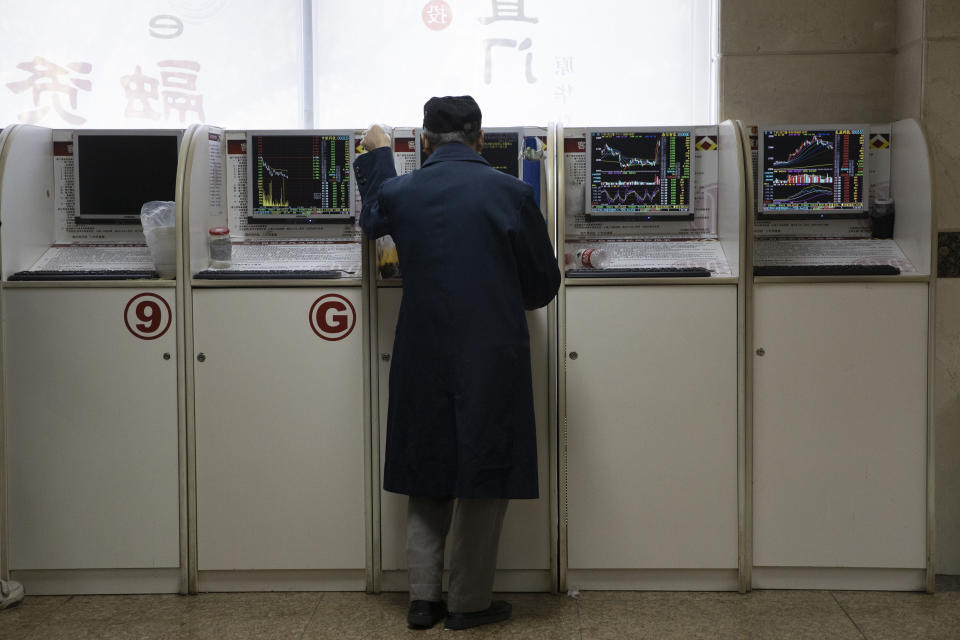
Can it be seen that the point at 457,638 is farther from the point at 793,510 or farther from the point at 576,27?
the point at 576,27

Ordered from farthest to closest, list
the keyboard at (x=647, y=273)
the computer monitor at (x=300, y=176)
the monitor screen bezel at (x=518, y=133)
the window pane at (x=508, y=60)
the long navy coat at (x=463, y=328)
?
1. the window pane at (x=508, y=60)
2. the computer monitor at (x=300, y=176)
3. the monitor screen bezel at (x=518, y=133)
4. the keyboard at (x=647, y=273)
5. the long navy coat at (x=463, y=328)

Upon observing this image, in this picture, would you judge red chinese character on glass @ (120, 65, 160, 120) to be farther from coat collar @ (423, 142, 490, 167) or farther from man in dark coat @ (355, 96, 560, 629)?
coat collar @ (423, 142, 490, 167)

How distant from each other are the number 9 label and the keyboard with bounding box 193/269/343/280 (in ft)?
0.55

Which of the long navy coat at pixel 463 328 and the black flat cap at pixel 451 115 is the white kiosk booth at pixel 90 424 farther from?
the black flat cap at pixel 451 115

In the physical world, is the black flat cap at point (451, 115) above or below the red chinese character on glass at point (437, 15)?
below

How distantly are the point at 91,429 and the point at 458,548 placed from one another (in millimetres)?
1368

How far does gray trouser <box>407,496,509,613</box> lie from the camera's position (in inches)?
104

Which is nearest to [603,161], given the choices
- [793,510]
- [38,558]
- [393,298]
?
[393,298]

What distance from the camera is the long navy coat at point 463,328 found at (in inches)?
100

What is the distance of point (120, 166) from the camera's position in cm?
319

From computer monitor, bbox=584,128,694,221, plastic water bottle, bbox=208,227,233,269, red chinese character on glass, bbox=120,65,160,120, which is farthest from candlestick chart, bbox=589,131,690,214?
red chinese character on glass, bbox=120,65,160,120

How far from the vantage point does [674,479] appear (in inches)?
119

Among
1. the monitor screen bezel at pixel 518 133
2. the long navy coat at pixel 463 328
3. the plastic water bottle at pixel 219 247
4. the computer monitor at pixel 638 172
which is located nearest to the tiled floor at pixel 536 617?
the long navy coat at pixel 463 328

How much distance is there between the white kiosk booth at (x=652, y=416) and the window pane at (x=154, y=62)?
1.56 m
